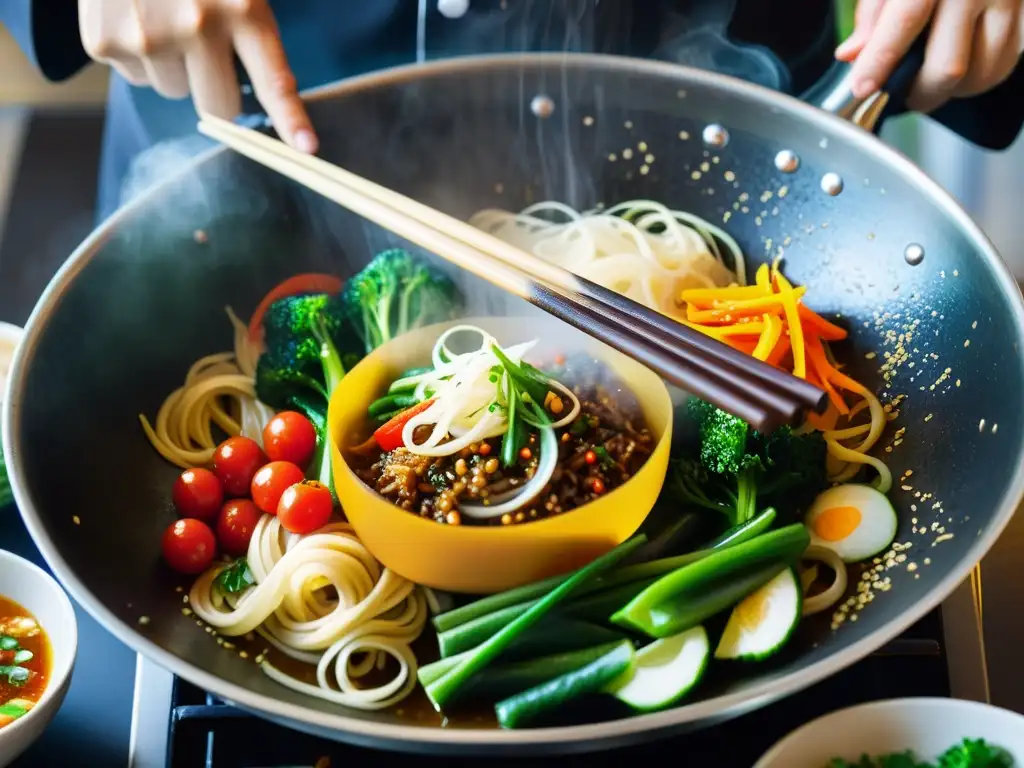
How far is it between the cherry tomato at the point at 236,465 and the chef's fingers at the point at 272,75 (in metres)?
0.65

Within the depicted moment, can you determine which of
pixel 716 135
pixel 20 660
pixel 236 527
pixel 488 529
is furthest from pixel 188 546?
pixel 716 135

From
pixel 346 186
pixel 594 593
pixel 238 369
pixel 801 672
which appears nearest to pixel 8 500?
pixel 238 369

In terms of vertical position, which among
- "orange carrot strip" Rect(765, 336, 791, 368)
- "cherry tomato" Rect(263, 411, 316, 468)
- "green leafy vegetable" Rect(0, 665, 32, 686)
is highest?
"orange carrot strip" Rect(765, 336, 791, 368)

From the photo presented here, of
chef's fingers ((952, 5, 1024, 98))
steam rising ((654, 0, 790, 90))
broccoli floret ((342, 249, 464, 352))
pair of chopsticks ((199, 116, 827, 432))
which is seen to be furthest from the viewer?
steam rising ((654, 0, 790, 90))

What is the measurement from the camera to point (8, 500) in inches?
77.2

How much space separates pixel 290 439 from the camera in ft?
6.43

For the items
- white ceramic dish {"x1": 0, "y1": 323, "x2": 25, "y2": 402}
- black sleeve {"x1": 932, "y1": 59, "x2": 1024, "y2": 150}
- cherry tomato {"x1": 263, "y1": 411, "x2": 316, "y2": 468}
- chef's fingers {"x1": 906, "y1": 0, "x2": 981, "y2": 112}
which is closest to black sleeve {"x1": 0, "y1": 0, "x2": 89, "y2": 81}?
white ceramic dish {"x1": 0, "y1": 323, "x2": 25, "y2": 402}

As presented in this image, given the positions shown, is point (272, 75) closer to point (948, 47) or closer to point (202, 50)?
point (202, 50)

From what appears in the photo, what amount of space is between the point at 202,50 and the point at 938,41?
1507 mm

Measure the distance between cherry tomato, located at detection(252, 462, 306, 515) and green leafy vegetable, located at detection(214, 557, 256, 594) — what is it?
0.40 feet

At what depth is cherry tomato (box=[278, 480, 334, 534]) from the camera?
180 cm

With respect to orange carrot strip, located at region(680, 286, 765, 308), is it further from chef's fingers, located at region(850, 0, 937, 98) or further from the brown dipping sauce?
the brown dipping sauce

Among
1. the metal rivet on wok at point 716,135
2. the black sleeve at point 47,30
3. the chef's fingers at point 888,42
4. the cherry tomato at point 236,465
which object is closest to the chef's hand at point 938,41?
the chef's fingers at point 888,42

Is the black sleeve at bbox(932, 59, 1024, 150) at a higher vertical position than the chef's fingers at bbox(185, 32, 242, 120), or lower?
lower
